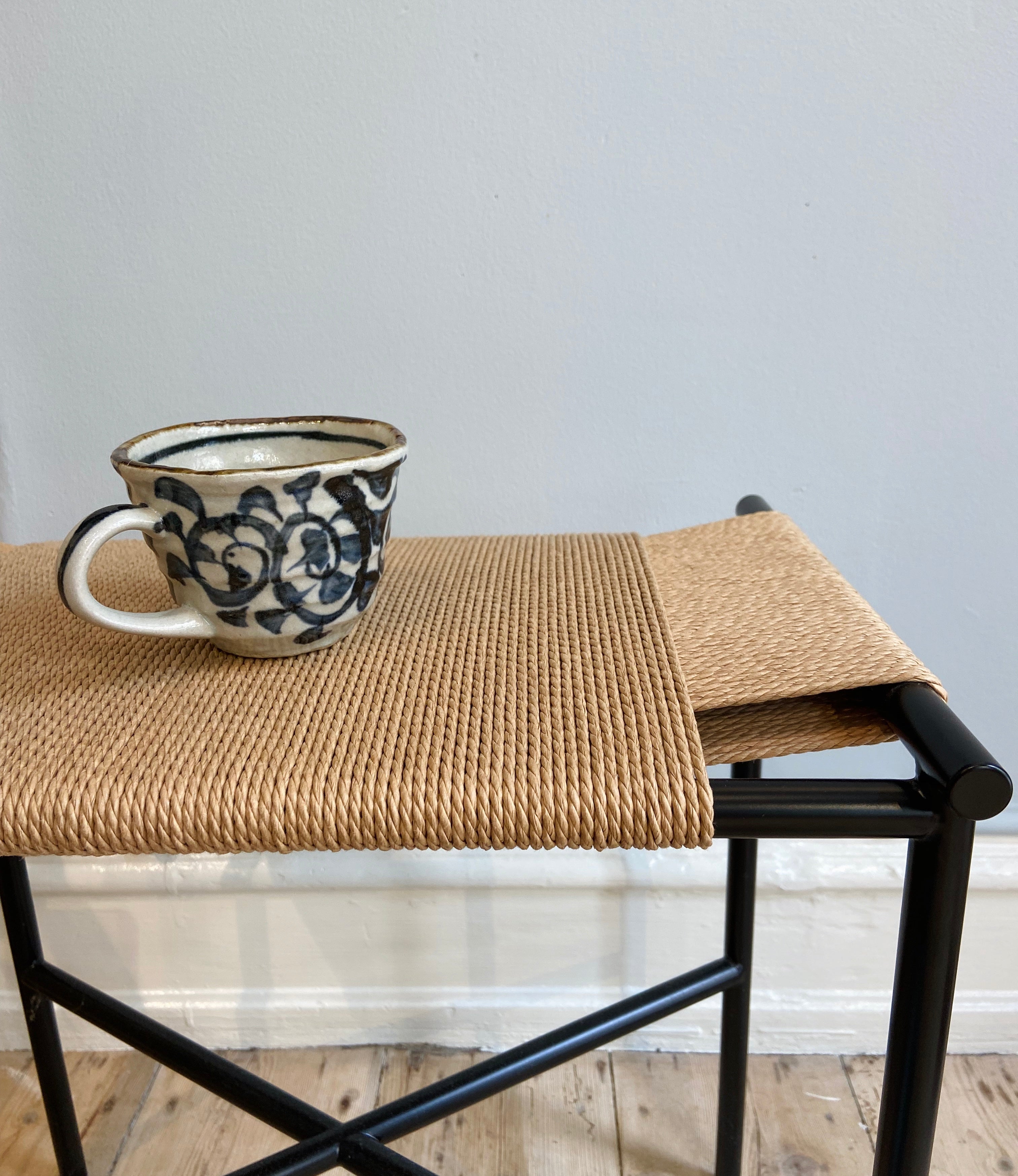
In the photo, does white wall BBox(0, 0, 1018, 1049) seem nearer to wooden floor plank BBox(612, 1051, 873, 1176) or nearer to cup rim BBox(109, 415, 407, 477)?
cup rim BBox(109, 415, 407, 477)

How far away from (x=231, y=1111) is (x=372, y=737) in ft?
2.01

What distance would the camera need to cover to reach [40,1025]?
590 millimetres

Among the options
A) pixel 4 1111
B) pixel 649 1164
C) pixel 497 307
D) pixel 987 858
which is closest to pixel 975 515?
pixel 987 858

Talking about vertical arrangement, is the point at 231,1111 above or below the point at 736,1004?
below

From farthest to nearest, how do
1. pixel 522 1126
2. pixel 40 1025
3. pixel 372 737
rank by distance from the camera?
pixel 522 1126, pixel 40 1025, pixel 372 737

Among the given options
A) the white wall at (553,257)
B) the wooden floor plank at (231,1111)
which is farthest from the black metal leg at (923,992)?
the wooden floor plank at (231,1111)

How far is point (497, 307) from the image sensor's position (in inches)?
24.8

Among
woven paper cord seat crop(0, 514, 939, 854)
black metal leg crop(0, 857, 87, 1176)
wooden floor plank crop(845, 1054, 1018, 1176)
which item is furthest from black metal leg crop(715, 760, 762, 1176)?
black metal leg crop(0, 857, 87, 1176)

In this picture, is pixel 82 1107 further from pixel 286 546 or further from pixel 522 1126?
pixel 286 546

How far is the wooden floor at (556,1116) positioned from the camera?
0.69m

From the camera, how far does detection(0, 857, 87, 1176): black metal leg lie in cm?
56

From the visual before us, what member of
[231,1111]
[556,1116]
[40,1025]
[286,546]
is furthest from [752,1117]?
[286,546]

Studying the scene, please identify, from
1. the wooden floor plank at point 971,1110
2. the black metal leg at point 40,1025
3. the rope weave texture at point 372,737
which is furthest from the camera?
the wooden floor plank at point 971,1110

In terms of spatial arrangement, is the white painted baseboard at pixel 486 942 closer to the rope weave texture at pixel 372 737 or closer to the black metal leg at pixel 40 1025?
the black metal leg at pixel 40 1025
